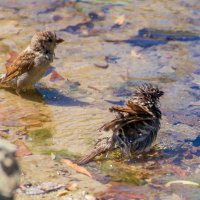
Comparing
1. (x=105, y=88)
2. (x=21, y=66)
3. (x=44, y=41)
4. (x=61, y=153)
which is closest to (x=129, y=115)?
(x=61, y=153)

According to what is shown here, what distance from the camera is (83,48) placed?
34.0 feet

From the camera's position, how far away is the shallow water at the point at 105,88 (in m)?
6.38

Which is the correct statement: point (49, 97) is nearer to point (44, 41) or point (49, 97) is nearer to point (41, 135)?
point (44, 41)

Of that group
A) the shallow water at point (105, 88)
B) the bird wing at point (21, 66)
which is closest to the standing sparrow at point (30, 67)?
the bird wing at point (21, 66)

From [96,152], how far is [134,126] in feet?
1.62

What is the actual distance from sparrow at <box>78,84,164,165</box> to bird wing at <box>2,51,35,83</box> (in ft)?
6.87

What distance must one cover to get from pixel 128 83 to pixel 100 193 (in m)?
3.37

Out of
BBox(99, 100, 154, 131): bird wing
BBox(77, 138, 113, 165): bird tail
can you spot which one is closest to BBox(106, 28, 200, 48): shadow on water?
BBox(99, 100, 154, 131): bird wing

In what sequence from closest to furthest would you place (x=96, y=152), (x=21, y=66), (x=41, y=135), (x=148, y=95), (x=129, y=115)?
(x=96, y=152), (x=129, y=115), (x=148, y=95), (x=41, y=135), (x=21, y=66)

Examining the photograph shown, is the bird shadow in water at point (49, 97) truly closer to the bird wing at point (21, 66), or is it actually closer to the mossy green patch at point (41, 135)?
the bird wing at point (21, 66)

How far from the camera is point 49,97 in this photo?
8609mm

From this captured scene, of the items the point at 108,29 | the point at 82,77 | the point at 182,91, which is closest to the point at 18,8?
the point at 108,29

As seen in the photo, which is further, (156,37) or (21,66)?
(156,37)

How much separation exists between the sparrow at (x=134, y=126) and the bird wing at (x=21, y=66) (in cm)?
209
